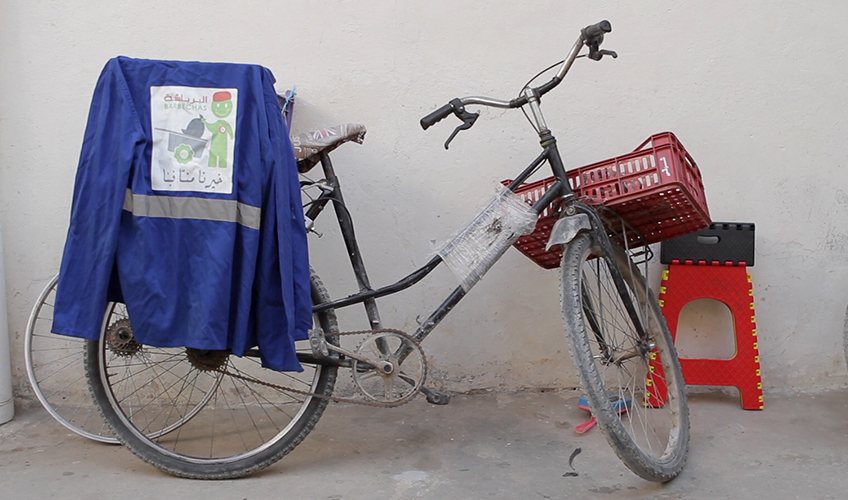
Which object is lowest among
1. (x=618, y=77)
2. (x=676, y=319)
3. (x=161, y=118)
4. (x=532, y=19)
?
(x=676, y=319)

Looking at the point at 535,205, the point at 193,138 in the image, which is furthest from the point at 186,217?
the point at 535,205

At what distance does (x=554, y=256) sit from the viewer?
301 cm

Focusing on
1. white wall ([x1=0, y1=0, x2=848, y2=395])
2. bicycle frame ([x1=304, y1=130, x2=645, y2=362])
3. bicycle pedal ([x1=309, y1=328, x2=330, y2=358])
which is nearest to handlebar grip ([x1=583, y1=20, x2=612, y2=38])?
bicycle frame ([x1=304, y1=130, x2=645, y2=362])

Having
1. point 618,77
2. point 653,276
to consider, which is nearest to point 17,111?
point 618,77

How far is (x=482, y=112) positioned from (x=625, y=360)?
4.14 ft

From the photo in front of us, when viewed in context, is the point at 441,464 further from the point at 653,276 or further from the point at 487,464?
the point at 653,276

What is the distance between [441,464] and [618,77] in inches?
73.7

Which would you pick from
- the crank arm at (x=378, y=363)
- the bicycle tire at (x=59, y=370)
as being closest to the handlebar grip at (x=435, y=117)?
the crank arm at (x=378, y=363)

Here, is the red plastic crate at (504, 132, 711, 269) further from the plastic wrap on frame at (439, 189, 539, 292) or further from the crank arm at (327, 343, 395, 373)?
the crank arm at (327, 343, 395, 373)

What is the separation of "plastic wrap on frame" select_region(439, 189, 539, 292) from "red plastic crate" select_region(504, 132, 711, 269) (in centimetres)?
12

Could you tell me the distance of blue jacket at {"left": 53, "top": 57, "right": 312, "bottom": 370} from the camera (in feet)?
7.94

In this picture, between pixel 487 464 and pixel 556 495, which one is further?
pixel 487 464

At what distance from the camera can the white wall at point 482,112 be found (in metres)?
3.24

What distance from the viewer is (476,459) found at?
9.37 ft
